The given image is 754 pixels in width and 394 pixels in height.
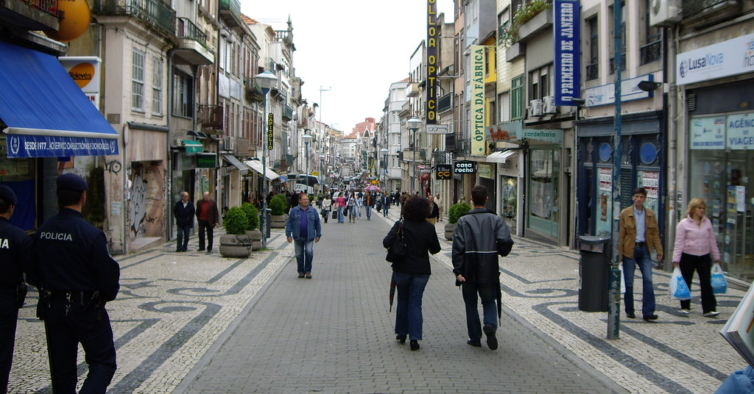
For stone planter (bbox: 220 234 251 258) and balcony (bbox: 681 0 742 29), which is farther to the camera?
stone planter (bbox: 220 234 251 258)

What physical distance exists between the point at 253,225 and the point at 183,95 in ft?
29.1

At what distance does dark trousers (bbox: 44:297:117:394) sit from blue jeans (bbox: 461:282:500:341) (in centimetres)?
413

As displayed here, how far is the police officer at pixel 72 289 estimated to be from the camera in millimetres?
5012

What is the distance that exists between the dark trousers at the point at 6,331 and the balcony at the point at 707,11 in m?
12.6

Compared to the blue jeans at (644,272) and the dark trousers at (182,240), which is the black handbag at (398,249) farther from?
the dark trousers at (182,240)

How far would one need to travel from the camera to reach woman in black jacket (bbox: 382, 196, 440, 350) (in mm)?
8117

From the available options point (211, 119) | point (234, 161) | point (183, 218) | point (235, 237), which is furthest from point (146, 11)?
point (234, 161)

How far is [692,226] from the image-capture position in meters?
9.85

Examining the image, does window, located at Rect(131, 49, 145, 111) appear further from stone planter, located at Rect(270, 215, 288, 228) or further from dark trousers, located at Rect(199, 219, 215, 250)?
stone planter, located at Rect(270, 215, 288, 228)

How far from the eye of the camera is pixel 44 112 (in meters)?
11.5

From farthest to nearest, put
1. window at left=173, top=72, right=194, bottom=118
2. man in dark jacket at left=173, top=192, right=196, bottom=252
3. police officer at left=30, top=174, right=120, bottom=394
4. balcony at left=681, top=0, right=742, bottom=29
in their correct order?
1. window at left=173, top=72, right=194, bottom=118
2. man in dark jacket at left=173, top=192, right=196, bottom=252
3. balcony at left=681, top=0, right=742, bottom=29
4. police officer at left=30, top=174, right=120, bottom=394

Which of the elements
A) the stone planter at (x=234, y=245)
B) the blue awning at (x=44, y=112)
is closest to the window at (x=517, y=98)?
the stone planter at (x=234, y=245)

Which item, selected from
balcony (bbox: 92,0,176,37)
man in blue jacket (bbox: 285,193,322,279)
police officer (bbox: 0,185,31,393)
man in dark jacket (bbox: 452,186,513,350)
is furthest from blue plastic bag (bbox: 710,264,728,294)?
balcony (bbox: 92,0,176,37)

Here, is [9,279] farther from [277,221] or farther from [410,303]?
[277,221]
